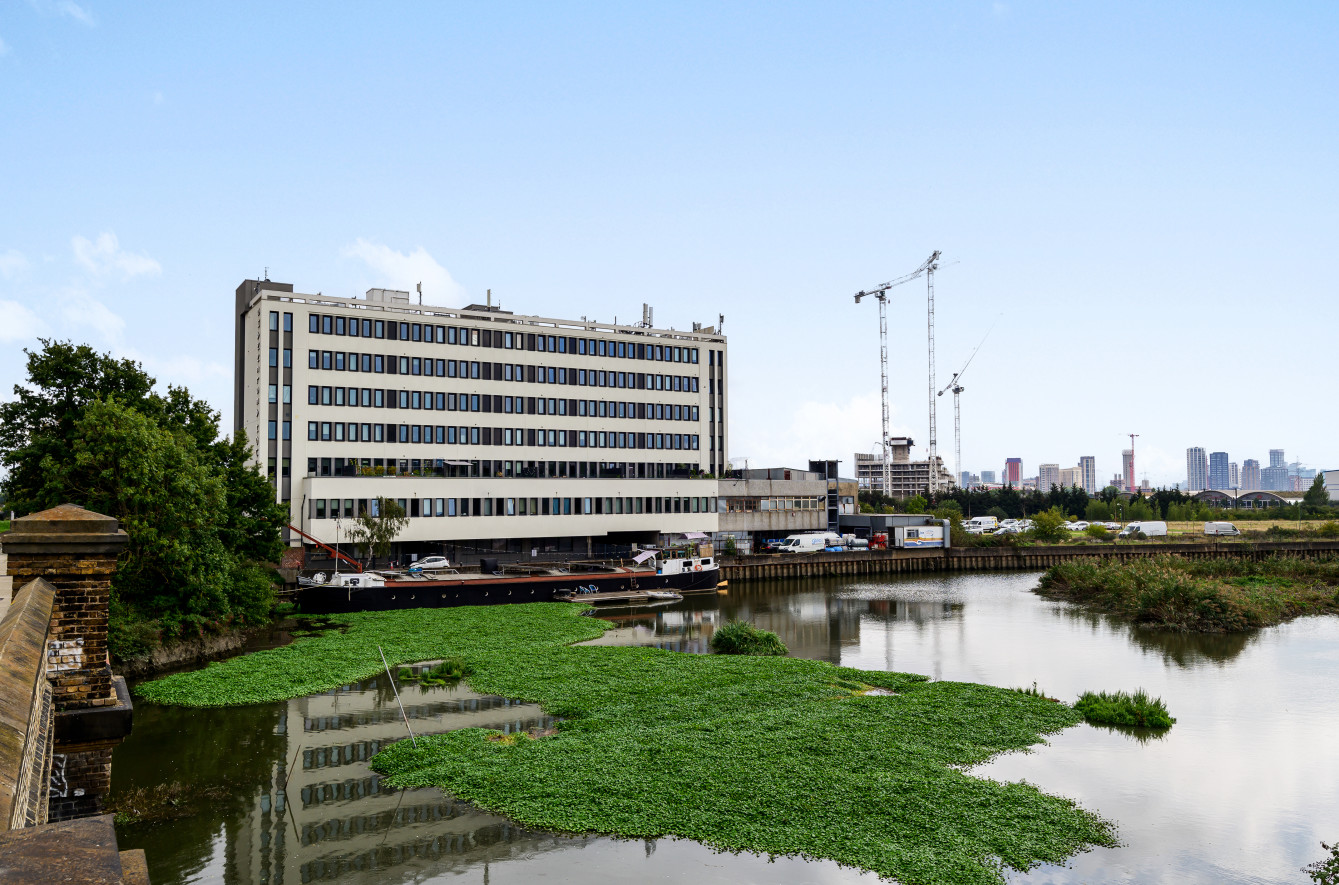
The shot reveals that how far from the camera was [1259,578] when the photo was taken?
220 ft

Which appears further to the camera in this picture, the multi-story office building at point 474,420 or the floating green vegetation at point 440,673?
the multi-story office building at point 474,420

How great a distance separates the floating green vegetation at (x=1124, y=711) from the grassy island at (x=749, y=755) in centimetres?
66

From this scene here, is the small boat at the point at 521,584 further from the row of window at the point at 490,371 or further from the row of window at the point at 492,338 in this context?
the row of window at the point at 492,338

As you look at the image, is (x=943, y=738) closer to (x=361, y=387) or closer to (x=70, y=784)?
(x=70, y=784)

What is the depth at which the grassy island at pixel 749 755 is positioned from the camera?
57.0 ft

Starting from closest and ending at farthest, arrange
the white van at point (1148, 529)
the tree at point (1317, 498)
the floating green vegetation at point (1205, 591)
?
the floating green vegetation at point (1205, 591) < the white van at point (1148, 529) < the tree at point (1317, 498)

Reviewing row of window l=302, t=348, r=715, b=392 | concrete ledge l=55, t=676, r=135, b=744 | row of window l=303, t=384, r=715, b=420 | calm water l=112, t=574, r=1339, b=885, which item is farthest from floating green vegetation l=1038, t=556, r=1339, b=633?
concrete ledge l=55, t=676, r=135, b=744

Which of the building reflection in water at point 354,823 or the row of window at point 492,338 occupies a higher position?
the row of window at point 492,338

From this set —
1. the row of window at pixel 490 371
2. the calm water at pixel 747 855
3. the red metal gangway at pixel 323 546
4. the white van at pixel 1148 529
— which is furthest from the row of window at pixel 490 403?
the white van at pixel 1148 529

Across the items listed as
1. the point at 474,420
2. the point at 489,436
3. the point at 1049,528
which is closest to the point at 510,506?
the point at 489,436

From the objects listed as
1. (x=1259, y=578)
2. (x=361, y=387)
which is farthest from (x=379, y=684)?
(x=1259, y=578)

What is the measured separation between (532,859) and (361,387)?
2130 inches

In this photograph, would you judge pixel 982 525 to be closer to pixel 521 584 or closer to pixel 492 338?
pixel 492 338

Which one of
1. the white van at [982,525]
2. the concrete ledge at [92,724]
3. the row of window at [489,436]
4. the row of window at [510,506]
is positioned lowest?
the white van at [982,525]
